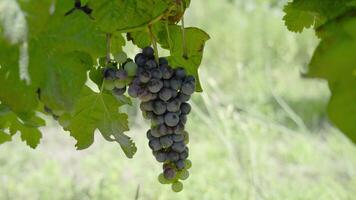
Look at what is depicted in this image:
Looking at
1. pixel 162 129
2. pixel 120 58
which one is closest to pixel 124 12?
pixel 120 58

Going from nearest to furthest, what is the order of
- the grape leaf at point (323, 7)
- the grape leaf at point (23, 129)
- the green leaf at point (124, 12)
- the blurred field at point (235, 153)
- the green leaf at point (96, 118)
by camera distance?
the grape leaf at point (323, 7) → the green leaf at point (124, 12) → the green leaf at point (96, 118) → the grape leaf at point (23, 129) → the blurred field at point (235, 153)

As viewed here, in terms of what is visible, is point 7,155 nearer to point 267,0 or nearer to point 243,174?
point 243,174

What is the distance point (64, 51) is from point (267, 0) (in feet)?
19.3

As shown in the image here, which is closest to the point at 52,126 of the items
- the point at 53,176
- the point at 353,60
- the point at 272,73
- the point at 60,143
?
the point at 60,143

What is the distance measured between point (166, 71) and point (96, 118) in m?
0.17

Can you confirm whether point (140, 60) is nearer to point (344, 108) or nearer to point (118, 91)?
point (118, 91)

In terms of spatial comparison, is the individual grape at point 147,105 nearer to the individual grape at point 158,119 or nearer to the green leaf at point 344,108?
the individual grape at point 158,119

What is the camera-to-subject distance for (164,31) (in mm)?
1003

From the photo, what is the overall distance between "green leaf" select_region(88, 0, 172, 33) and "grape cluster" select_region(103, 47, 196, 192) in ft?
0.13

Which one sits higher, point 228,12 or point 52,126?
point 228,12

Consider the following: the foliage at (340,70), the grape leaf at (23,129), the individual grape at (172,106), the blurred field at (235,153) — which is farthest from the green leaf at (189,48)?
the blurred field at (235,153)

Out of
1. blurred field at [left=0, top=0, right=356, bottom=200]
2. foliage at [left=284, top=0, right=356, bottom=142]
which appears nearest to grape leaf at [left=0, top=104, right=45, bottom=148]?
foliage at [left=284, top=0, right=356, bottom=142]

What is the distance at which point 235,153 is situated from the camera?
9.62ft

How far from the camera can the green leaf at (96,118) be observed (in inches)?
38.6
